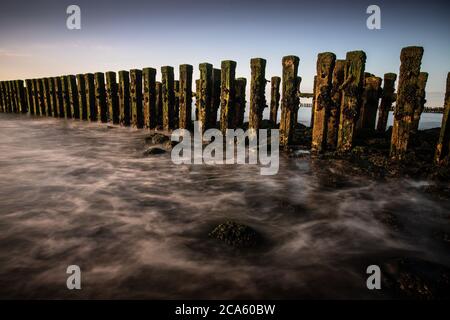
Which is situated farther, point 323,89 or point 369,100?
point 369,100

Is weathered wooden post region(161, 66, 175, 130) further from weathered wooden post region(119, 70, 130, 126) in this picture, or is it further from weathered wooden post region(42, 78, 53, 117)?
weathered wooden post region(42, 78, 53, 117)

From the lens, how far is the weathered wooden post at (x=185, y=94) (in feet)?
25.3

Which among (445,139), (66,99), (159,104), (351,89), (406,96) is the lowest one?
(445,139)

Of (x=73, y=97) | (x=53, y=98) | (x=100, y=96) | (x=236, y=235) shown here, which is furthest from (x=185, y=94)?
(x=53, y=98)

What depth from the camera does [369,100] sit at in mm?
7777

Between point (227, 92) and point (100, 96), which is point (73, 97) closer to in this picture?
point (100, 96)

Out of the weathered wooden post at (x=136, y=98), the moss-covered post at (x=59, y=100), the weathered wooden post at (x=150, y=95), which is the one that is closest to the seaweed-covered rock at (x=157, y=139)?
the weathered wooden post at (x=150, y=95)

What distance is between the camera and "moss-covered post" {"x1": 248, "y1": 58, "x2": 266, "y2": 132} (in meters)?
6.28

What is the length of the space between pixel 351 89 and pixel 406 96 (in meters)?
0.88

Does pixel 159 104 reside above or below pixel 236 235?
above

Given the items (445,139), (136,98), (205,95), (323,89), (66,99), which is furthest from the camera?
(66,99)

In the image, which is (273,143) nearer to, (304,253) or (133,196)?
(133,196)

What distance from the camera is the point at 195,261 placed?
96.3 inches
